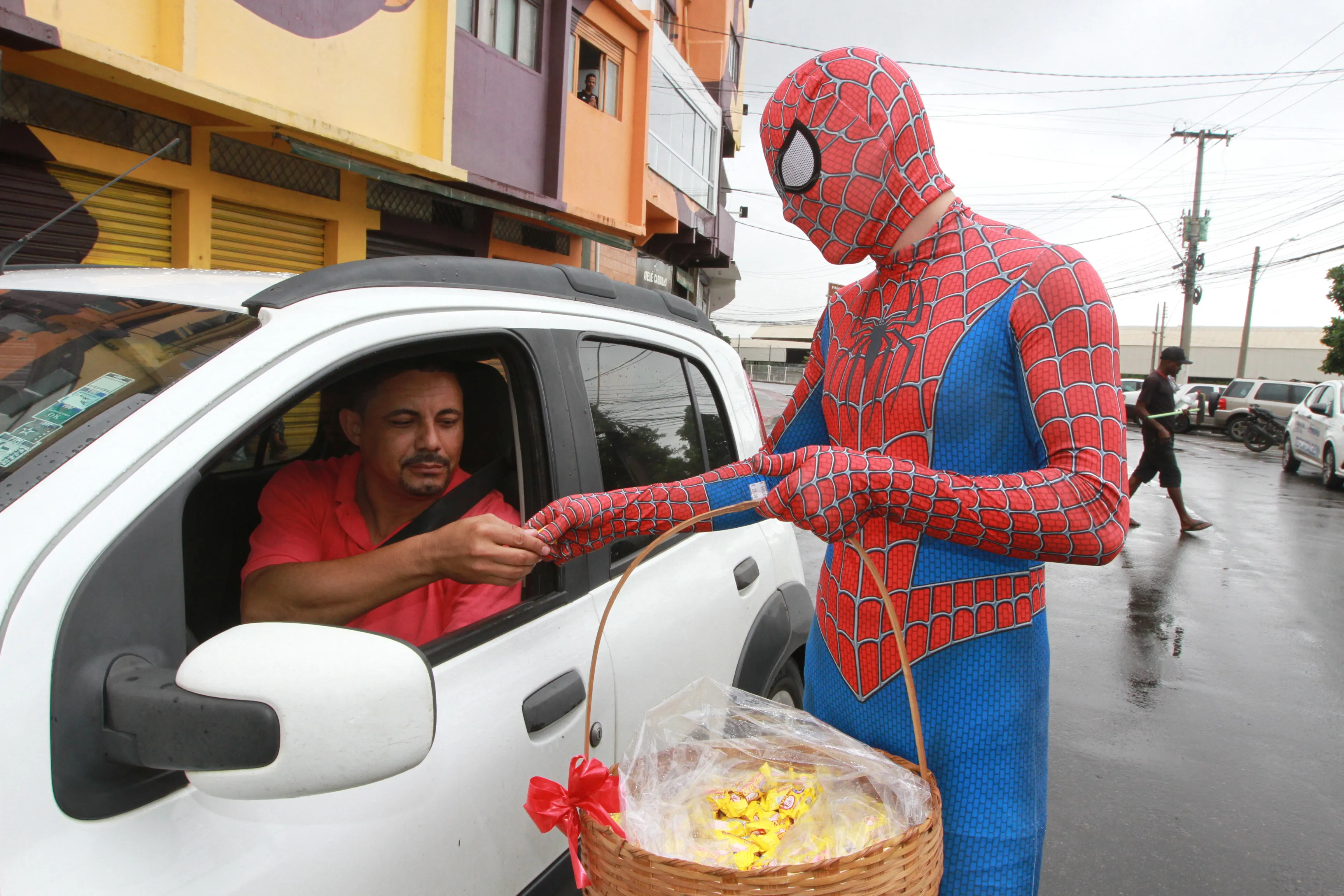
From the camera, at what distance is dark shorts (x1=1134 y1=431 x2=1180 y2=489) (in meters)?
9.32

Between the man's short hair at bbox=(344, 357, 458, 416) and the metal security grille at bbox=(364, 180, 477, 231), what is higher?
the metal security grille at bbox=(364, 180, 477, 231)

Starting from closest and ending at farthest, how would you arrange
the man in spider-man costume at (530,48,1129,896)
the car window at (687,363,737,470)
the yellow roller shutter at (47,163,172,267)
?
the man in spider-man costume at (530,48,1129,896), the car window at (687,363,737,470), the yellow roller shutter at (47,163,172,267)

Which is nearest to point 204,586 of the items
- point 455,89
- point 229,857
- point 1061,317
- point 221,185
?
point 229,857

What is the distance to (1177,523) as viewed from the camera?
10.2m

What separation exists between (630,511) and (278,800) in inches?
26.9

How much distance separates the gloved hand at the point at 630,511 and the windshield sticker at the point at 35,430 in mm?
711

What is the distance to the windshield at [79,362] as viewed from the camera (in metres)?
1.20

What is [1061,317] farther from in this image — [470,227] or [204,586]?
[470,227]

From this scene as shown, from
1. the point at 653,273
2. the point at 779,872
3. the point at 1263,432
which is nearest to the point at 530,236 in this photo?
the point at 653,273

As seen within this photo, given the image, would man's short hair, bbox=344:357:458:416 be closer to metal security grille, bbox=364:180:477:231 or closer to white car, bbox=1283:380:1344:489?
metal security grille, bbox=364:180:477:231

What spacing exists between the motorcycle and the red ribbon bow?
2520 centimetres

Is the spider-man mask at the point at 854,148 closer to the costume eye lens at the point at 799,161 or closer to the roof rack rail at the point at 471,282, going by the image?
the costume eye lens at the point at 799,161

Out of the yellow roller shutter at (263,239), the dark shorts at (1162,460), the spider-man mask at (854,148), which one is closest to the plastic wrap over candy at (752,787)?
the spider-man mask at (854,148)

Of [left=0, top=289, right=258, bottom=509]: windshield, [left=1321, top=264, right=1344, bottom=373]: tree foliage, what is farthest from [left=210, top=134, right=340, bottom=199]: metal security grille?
[left=1321, top=264, right=1344, bottom=373]: tree foliage
